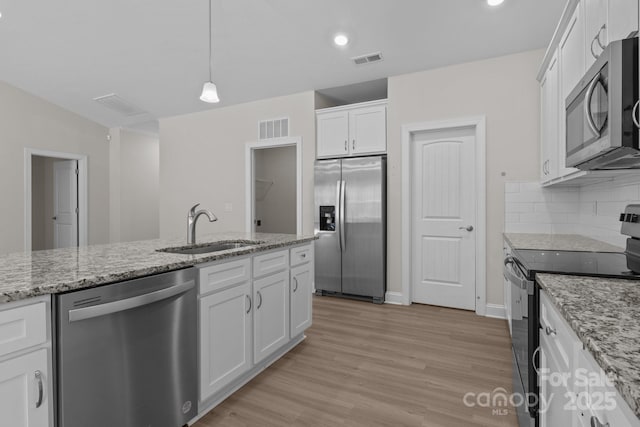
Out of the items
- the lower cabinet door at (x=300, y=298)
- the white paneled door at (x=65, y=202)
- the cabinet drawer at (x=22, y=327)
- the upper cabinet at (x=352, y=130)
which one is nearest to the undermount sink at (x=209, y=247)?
the lower cabinet door at (x=300, y=298)

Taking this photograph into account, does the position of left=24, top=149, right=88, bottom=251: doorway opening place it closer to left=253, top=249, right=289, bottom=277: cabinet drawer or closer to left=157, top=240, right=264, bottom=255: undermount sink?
left=157, top=240, right=264, bottom=255: undermount sink

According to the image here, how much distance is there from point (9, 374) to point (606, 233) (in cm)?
335

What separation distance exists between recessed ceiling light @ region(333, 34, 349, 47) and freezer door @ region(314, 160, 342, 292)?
132cm

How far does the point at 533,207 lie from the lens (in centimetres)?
328

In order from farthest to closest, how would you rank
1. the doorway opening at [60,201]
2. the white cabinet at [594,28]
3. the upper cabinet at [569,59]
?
Answer: the doorway opening at [60,201] < the white cabinet at [594,28] < the upper cabinet at [569,59]

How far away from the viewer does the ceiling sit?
9.82 ft

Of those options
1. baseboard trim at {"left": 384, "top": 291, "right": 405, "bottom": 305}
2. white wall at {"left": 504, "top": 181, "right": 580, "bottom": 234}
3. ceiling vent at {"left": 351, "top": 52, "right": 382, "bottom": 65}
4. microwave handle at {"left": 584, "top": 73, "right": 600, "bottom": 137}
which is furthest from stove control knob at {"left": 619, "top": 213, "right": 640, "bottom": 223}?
ceiling vent at {"left": 351, "top": 52, "right": 382, "bottom": 65}

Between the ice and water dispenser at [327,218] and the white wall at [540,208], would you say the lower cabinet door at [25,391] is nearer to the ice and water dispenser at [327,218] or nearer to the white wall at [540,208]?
the ice and water dispenser at [327,218]

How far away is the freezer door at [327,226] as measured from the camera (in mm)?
4164

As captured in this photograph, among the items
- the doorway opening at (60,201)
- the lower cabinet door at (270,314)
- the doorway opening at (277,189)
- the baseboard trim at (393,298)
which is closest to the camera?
the lower cabinet door at (270,314)

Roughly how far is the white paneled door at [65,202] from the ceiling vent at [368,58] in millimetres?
5388

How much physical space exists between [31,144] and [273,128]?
393 centimetres

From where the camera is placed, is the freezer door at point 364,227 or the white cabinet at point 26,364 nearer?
the white cabinet at point 26,364

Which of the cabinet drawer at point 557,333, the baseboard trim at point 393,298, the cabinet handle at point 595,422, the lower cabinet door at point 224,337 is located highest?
the cabinet drawer at point 557,333
